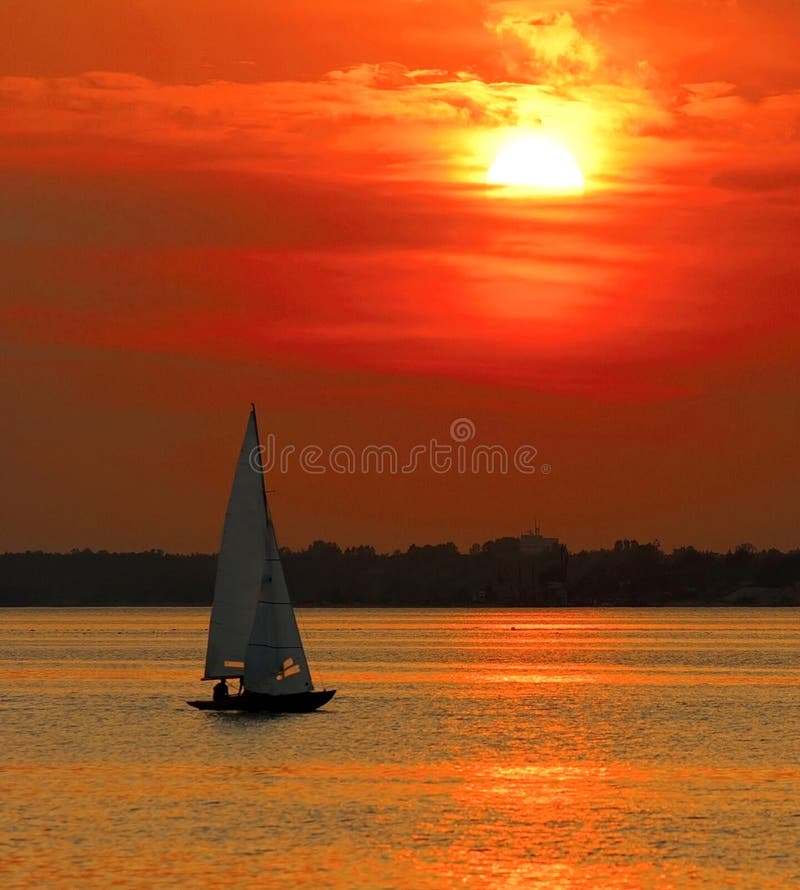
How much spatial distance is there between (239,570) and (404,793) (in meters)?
22.8

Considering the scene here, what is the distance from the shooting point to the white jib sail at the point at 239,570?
3356 inches

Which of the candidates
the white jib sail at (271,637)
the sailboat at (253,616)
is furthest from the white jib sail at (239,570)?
the white jib sail at (271,637)

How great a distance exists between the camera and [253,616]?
286 ft

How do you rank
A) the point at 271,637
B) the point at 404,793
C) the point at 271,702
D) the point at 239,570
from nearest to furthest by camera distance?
the point at 404,793, the point at 271,637, the point at 271,702, the point at 239,570

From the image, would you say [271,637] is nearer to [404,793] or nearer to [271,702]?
[271,702]

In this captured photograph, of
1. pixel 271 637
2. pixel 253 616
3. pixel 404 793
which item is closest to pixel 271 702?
pixel 271 637

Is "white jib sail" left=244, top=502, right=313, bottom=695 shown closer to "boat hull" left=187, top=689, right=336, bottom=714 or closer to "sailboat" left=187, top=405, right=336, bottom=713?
"sailboat" left=187, top=405, right=336, bottom=713

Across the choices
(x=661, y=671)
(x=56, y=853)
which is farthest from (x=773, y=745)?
(x=661, y=671)

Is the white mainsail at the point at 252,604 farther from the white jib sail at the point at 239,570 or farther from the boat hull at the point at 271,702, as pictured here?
the boat hull at the point at 271,702

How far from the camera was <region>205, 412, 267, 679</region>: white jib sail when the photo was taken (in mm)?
85250

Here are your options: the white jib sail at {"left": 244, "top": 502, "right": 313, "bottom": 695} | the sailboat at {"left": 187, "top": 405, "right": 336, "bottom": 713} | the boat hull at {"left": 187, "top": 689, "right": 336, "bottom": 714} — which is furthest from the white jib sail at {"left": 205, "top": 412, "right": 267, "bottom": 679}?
the boat hull at {"left": 187, "top": 689, "right": 336, "bottom": 714}

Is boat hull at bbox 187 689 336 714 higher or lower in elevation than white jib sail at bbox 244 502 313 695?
lower

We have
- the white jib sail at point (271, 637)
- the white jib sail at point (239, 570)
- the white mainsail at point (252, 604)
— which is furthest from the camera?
the white jib sail at point (239, 570)

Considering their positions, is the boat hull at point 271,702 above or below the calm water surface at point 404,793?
above
